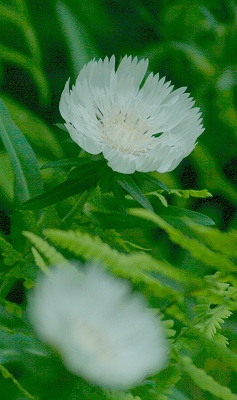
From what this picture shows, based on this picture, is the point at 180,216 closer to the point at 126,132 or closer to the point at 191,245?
the point at 126,132

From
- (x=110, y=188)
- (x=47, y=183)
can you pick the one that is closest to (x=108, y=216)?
(x=110, y=188)

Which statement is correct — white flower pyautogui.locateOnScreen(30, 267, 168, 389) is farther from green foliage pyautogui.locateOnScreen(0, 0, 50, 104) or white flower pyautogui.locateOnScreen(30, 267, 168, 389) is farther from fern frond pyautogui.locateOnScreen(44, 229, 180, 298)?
green foliage pyautogui.locateOnScreen(0, 0, 50, 104)

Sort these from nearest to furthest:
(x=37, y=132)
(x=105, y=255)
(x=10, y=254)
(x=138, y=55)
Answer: (x=105, y=255)
(x=10, y=254)
(x=37, y=132)
(x=138, y=55)

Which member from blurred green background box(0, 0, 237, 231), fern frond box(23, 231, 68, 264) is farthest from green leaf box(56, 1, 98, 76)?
fern frond box(23, 231, 68, 264)

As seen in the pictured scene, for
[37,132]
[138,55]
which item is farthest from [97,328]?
[138,55]

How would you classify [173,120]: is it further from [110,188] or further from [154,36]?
[154,36]

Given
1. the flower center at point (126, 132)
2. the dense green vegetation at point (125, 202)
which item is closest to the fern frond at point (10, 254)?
the dense green vegetation at point (125, 202)

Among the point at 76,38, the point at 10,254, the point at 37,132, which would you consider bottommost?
the point at 10,254
